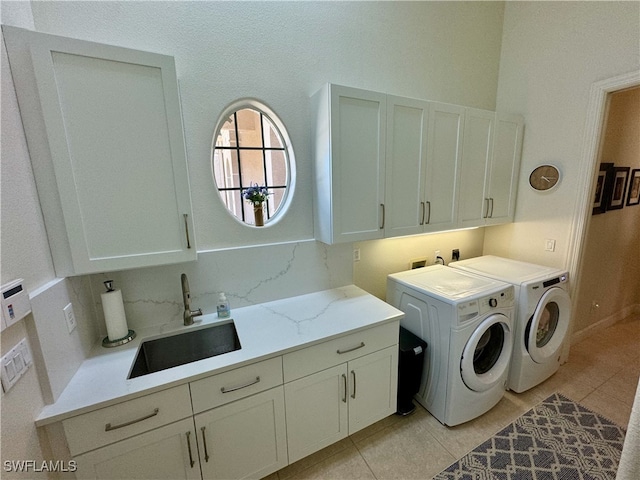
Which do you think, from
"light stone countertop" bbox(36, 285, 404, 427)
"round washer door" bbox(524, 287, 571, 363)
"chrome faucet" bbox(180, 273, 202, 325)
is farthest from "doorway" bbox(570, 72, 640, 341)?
"chrome faucet" bbox(180, 273, 202, 325)

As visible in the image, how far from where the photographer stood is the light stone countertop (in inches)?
41.3

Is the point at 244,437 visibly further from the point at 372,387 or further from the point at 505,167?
the point at 505,167

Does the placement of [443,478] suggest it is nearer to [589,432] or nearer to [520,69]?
[589,432]

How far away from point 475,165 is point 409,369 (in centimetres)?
167

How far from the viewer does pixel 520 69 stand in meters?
2.40

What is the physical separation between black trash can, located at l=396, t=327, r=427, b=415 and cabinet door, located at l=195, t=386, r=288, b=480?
0.86 meters

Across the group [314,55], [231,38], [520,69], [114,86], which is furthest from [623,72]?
[114,86]

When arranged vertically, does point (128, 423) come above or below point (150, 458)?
above

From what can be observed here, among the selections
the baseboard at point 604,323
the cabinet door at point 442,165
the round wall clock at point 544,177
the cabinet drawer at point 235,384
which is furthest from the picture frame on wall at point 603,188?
the cabinet drawer at point 235,384

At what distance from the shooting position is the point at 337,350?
1.47 meters

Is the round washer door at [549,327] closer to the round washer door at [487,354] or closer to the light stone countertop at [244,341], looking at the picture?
the round washer door at [487,354]

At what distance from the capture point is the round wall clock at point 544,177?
2248 millimetres

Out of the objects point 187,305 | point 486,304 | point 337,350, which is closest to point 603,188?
point 486,304

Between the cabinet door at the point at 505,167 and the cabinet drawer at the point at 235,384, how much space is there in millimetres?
2221
